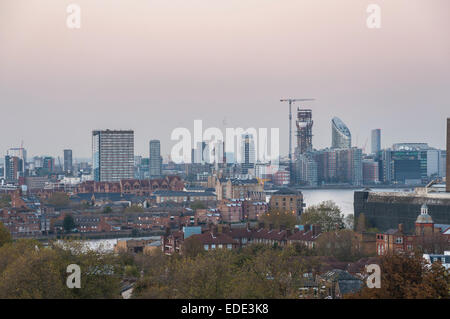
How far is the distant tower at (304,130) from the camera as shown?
210ft

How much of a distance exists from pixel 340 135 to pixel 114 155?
999 inches

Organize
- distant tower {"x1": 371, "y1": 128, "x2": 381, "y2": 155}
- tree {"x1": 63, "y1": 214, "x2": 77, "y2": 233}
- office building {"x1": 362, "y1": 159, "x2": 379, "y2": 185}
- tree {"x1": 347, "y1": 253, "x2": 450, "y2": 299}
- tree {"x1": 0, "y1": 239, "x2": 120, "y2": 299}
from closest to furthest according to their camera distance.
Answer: tree {"x1": 347, "y1": 253, "x2": 450, "y2": 299} → tree {"x1": 0, "y1": 239, "x2": 120, "y2": 299} → tree {"x1": 63, "y1": 214, "x2": 77, "y2": 233} → office building {"x1": 362, "y1": 159, "x2": 379, "y2": 185} → distant tower {"x1": 371, "y1": 128, "x2": 381, "y2": 155}

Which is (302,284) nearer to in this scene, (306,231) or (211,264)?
(211,264)

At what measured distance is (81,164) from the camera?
63938 mm

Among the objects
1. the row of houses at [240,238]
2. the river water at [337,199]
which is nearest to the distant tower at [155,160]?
the river water at [337,199]

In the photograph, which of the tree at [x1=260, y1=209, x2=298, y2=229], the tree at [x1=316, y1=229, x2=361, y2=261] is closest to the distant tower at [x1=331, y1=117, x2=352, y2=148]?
the tree at [x1=260, y1=209, x2=298, y2=229]

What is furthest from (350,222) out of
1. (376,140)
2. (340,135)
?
(376,140)

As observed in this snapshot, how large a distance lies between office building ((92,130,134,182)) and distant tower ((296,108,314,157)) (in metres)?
20.2

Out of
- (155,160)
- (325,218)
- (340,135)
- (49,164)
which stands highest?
(340,135)

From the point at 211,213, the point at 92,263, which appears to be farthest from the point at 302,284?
the point at 211,213

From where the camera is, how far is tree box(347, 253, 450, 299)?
19.9 ft

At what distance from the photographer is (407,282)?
6371mm

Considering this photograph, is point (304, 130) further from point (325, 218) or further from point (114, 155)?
point (325, 218)

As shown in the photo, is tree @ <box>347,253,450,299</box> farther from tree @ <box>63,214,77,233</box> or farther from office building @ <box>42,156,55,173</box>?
office building @ <box>42,156,55,173</box>
